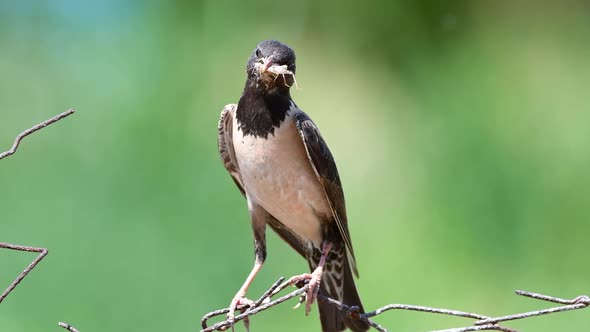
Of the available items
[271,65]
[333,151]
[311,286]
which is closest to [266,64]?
[271,65]

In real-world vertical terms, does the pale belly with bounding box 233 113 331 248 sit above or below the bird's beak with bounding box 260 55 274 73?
below

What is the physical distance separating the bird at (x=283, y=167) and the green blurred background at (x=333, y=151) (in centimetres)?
86

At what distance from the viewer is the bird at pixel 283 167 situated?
9.40 feet

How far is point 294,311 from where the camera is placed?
448 centimetres

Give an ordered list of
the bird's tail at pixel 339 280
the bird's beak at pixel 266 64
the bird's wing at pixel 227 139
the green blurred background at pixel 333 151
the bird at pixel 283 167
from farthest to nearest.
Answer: the green blurred background at pixel 333 151 < the bird's tail at pixel 339 280 < the bird's wing at pixel 227 139 < the bird at pixel 283 167 < the bird's beak at pixel 266 64

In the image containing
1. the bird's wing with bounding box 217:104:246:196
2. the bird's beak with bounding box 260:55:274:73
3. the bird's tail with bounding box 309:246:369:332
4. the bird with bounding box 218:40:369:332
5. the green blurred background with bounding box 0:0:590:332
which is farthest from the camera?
the green blurred background with bounding box 0:0:590:332

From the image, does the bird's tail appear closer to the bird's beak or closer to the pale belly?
the pale belly

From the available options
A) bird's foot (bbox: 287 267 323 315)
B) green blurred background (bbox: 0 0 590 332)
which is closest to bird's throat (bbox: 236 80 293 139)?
bird's foot (bbox: 287 267 323 315)

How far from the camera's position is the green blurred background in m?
4.11

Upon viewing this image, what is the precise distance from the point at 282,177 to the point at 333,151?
83.4 inches

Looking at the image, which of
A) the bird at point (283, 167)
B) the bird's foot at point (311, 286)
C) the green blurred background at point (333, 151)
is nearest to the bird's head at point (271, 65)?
the bird at point (283, 167)

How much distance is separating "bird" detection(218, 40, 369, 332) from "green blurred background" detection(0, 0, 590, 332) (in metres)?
0.86

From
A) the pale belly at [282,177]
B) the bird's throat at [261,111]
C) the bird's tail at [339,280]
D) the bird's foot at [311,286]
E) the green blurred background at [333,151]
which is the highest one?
the green blurred background at [333,151]

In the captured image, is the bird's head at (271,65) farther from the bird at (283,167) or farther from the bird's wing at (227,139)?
the bird's wing at (227,139)
